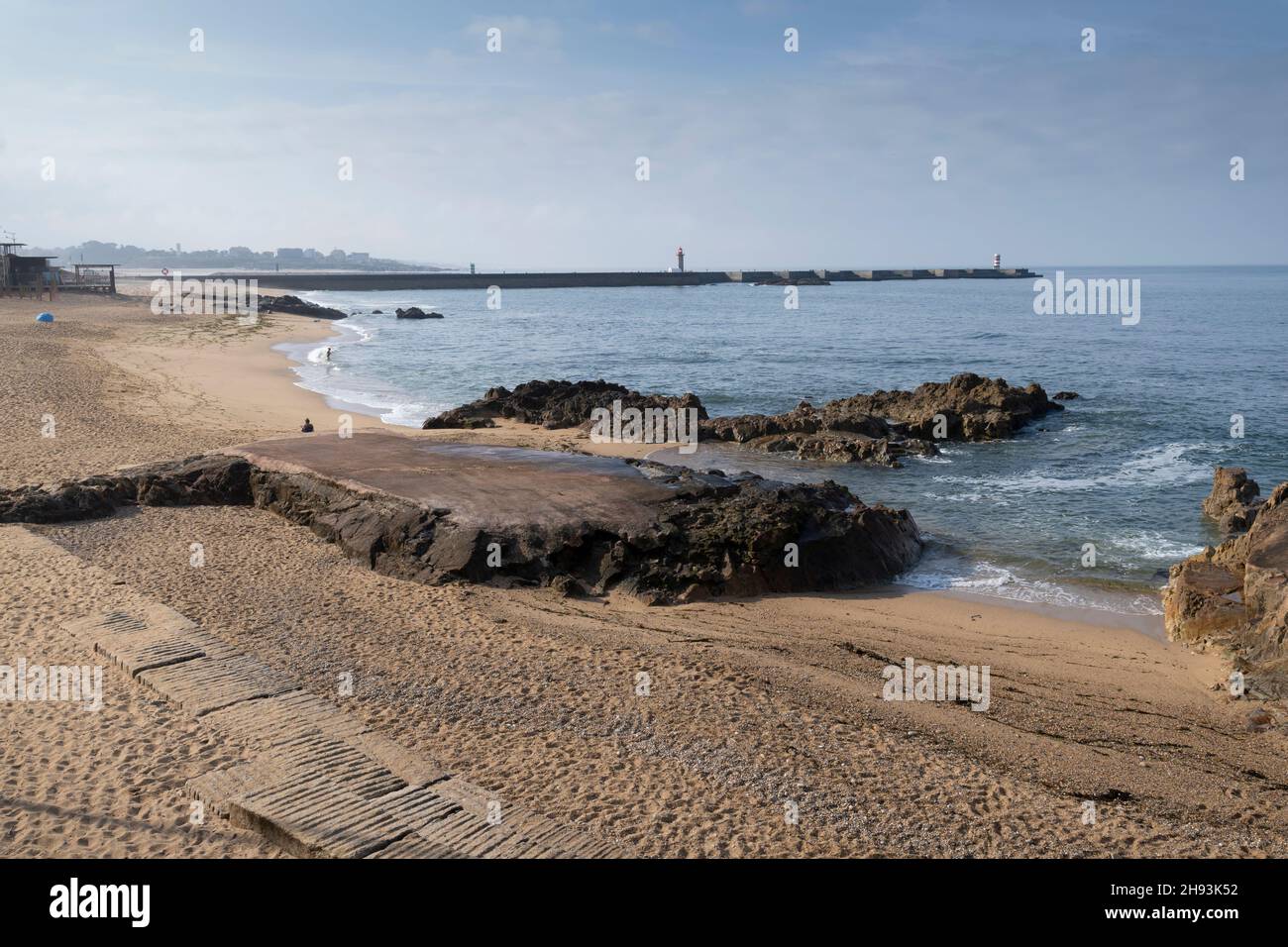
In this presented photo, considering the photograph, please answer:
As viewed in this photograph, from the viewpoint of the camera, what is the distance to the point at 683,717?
8297 mm

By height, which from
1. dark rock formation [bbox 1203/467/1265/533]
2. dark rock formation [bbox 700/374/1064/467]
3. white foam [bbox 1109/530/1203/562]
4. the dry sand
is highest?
dark rock formation [bbox 700/374/1064/467]

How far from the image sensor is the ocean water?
1533cm

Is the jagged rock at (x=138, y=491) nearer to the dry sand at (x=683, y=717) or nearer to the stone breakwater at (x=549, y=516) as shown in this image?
the stone breakwater at (x=549, y=516)

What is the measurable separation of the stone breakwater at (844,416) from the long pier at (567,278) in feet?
298

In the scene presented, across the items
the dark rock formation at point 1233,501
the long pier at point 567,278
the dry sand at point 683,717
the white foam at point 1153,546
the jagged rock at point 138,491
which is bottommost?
the dry sand at point 683,717

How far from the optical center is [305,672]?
888cm

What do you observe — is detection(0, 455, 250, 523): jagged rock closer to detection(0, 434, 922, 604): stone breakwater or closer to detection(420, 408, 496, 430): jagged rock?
detection(0, 434, 922, 604): stone breakwater

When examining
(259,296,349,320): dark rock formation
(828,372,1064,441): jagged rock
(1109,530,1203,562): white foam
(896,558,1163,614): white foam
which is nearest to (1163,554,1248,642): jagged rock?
(896,558,1163,614): white foam

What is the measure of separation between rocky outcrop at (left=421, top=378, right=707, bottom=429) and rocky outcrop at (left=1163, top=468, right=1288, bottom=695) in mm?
15344

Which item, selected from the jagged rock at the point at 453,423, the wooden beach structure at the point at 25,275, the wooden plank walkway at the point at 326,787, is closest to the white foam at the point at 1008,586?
the wooden plank walkway at the point at 326,787

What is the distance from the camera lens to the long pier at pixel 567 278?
116188mm

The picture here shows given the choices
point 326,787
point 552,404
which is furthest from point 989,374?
point 326,787

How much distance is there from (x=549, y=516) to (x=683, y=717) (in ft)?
16.4

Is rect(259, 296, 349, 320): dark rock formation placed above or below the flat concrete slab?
above
